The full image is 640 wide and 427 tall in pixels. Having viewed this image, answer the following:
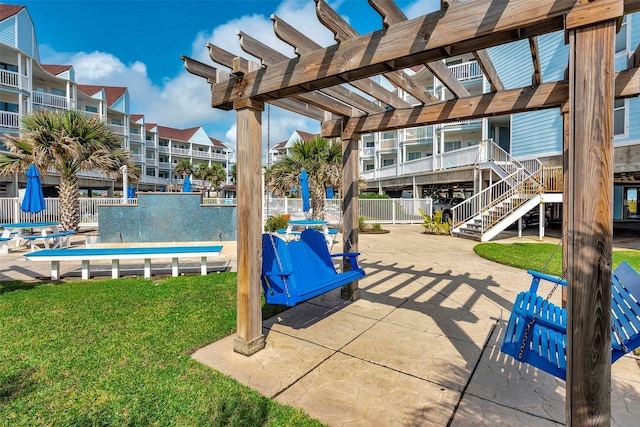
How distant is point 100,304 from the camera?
4914 millimetres

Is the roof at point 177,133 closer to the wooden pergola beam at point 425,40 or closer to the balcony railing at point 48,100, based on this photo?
the balcony railing at point 48,100

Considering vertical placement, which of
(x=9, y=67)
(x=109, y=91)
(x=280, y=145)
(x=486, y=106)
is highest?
(x=109, y=91)

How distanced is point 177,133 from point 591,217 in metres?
61.2

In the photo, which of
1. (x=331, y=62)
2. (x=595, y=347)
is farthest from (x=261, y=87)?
(x=595, y=347)

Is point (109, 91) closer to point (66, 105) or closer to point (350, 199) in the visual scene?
point (66, 105)

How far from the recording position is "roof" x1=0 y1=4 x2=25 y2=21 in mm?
23547

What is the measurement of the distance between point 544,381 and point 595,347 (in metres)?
1.39

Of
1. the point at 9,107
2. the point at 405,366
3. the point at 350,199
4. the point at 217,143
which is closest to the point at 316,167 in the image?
the point at 350,199

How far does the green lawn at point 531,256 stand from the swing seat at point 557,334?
4446 mm

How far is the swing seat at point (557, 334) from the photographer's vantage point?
7.38ft

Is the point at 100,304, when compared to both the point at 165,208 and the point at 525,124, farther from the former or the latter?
the point at 525,124

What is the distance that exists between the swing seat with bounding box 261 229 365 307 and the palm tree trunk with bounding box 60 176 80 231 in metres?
12.7

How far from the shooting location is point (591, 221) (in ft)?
5.90

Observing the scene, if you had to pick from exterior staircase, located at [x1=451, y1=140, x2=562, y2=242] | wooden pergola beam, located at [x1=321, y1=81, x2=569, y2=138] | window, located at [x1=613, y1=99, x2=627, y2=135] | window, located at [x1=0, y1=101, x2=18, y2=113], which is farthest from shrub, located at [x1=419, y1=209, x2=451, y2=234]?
window, located at [x1=0, y1=101, x2=18, y2=113]
